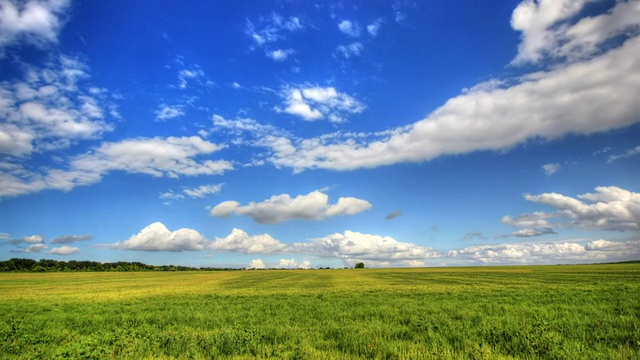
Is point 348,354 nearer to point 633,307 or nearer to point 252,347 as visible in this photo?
point 252,347

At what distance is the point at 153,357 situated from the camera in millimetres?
9016

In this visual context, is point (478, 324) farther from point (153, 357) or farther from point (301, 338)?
point (153, 357)

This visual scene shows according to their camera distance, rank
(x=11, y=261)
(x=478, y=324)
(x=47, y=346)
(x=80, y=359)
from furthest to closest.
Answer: (x=11, y=261), (x=478, y=324), (x=47, y=346), (x=80, y=359)

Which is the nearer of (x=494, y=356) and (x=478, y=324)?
(x=494, y=356)

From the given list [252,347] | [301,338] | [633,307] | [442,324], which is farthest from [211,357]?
[633,307]

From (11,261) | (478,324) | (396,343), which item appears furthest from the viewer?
(11,261)

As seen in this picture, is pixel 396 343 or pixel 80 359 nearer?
pixel 80 359

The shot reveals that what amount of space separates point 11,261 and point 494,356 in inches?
7613

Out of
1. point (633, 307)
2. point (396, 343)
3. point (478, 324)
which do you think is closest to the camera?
point (396, 343)

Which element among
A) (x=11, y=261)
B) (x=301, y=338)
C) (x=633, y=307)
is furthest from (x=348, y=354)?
(x=11, y=261)

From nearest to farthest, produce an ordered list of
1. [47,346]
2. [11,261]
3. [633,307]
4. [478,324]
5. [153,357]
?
[153,357] < [47,346] < [478,324] < [633,307] < [11,261]

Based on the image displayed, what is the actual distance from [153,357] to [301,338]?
4.51 m

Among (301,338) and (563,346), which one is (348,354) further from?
(563,346)

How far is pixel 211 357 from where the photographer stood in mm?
9461
